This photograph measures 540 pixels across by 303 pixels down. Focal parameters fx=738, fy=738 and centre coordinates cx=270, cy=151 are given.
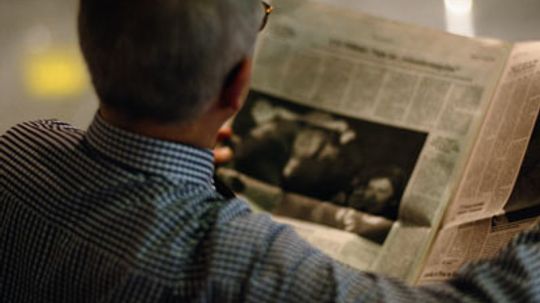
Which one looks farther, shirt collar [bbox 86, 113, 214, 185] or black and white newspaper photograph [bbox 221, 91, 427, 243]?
black and white newspaper photograph [bbox 221, 91, 427, 243]

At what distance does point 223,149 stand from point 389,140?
175 mm

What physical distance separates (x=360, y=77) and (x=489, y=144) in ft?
0.50

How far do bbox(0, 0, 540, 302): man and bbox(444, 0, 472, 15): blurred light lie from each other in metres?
0.47

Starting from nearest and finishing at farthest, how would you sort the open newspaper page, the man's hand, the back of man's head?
the back of man's head
the open newspaper page
the man's hand

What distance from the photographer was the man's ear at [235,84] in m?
0.43

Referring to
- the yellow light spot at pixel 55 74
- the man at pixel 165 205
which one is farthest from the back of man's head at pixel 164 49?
the yellow light spot at pixel 55 74

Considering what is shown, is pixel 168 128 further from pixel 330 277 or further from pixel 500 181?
pixel 500 181

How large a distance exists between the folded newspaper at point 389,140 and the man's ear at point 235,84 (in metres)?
0.29

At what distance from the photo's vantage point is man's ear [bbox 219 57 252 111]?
430 millimetres

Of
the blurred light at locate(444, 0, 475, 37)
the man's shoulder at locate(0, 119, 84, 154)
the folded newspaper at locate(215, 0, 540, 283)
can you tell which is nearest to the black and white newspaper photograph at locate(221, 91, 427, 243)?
the folded newspaper at locate(215, 0, 540, 283)

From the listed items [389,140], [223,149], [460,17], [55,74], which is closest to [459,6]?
[460,17]

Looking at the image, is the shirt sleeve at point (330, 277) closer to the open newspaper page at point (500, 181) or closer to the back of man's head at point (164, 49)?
the back of man's head at point (164, 49)

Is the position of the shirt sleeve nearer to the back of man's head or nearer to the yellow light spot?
the back of man's head

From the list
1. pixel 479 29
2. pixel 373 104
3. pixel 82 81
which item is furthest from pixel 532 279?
pixel 82 81
